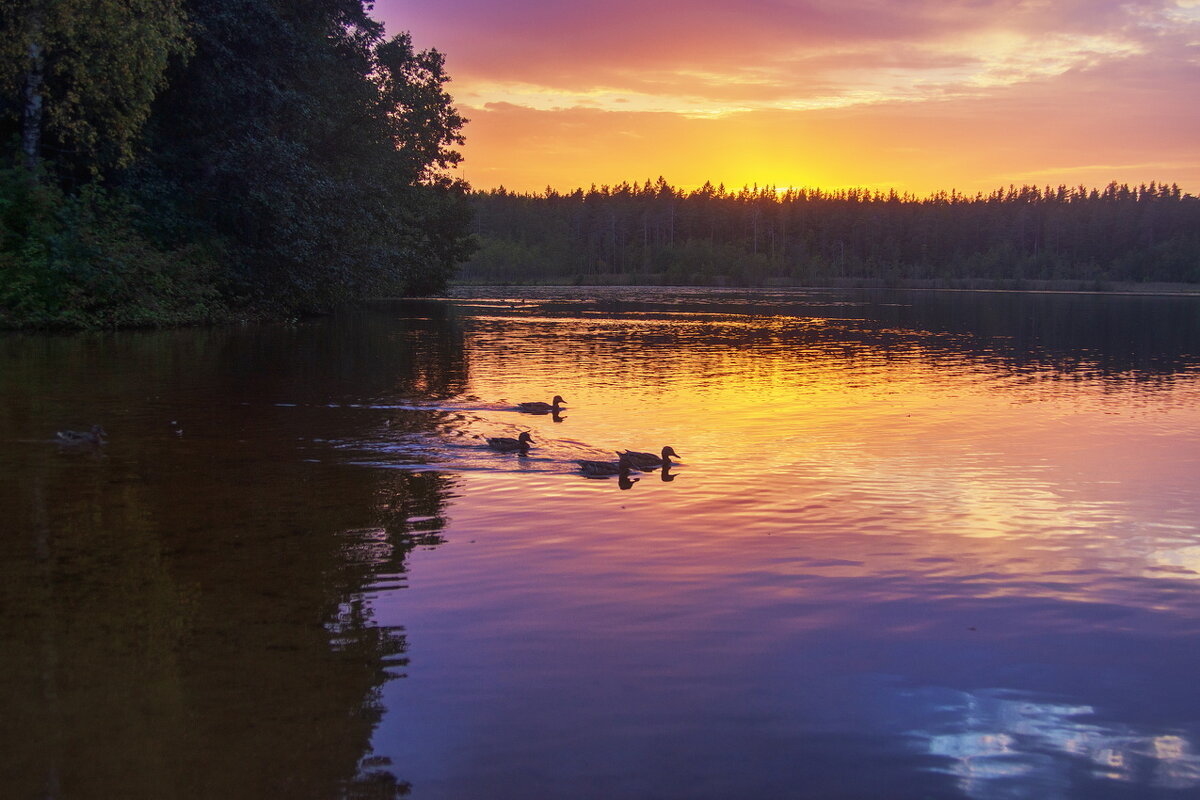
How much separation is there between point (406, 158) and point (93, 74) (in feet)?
84.0

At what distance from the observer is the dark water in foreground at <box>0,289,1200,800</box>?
566 cm

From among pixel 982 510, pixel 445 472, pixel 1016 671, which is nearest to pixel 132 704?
pixel 1016 671

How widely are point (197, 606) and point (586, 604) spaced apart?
3.12 metres

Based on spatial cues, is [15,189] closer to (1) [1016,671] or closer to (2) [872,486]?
(2) [872,486]

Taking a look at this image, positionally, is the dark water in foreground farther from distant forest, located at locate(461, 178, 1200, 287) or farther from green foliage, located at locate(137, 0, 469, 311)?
distant forest, located at locate(461, 178, 1200, 287)

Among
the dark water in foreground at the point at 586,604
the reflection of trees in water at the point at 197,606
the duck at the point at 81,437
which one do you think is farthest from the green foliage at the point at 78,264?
the duck at the point at 81,437

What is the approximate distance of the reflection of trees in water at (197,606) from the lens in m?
5.44

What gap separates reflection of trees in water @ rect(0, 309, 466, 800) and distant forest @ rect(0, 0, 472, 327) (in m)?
17.8

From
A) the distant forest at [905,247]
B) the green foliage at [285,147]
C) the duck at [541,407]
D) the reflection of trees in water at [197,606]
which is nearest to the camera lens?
the reflection of trees in water at [197,606]

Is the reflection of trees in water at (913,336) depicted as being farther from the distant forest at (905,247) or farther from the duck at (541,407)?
the distant forest at (905,247)

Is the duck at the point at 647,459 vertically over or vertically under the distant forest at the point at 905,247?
under

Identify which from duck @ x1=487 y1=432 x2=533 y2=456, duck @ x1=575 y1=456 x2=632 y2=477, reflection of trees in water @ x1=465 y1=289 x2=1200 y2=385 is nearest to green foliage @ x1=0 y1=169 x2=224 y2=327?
reflection of trees in water @ x1=465 y1=289 x2=1200 y2=385

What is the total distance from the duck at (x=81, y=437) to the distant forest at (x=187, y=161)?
20.3 metres

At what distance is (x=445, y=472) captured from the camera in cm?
1377
